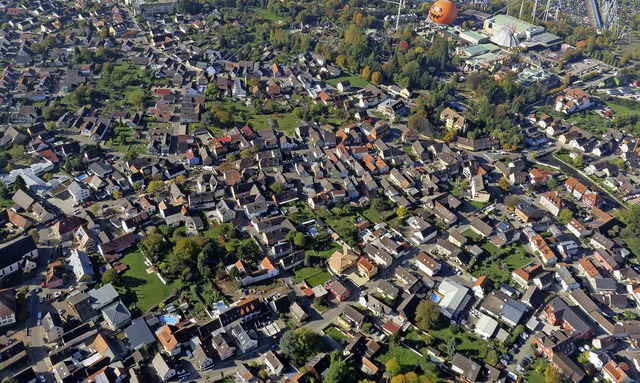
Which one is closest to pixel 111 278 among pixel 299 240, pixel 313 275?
pixel 299 240

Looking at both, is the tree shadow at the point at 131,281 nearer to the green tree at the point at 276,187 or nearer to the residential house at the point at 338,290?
the residential house at the point at 338,290

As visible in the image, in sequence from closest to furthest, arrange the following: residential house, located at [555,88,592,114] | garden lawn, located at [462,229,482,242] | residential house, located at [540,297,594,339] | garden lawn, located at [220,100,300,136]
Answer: residential house, located at [540,297,594,339] < garden lawn, located at [462,229,482,242] < garden lawn, located at [220,100,300,136] < residential house, located at [555,88,592,114]

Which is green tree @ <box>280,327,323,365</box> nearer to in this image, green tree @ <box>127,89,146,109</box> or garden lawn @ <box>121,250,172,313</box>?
garden lawn @ <box>121,250,172,313</box>

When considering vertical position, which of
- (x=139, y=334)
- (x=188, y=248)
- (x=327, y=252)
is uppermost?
(x=188, y=248)

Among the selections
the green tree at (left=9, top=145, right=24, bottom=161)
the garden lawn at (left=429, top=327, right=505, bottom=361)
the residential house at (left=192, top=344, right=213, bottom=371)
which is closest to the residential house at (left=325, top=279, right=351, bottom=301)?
the garden lawn at (left=429, top=327, right=505, bottom=361)

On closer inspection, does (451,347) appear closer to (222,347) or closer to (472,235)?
(472,235)

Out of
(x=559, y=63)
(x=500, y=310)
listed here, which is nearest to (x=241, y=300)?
(x=500, y=310)
